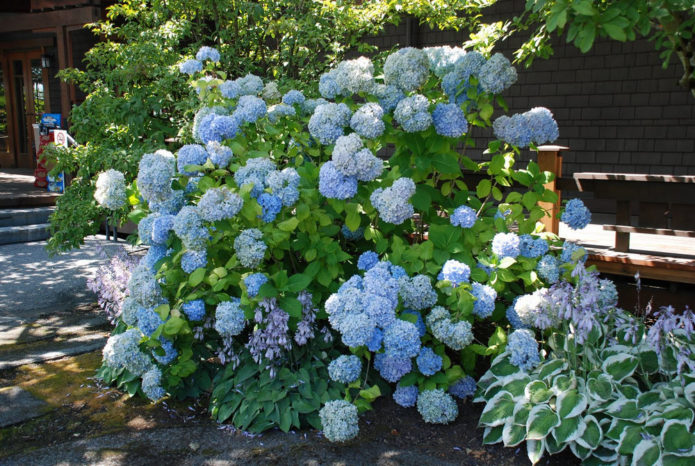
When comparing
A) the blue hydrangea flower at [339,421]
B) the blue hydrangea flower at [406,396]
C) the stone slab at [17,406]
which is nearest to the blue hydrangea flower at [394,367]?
the blue hydrangea flower at [406,396]

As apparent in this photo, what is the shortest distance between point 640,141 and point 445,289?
5.19 m

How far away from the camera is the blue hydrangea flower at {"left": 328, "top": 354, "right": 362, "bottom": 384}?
307 centimetres

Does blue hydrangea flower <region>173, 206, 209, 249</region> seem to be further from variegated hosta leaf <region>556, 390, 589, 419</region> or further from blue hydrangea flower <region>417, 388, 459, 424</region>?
variegated hosta leaf <region>556, 390, 589, 419</region>

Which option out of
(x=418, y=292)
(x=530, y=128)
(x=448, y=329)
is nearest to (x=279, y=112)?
(x=418, y=292)

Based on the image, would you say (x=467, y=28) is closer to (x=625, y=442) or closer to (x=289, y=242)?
(x=289, y=242)

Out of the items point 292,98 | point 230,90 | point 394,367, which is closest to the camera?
point 394,367

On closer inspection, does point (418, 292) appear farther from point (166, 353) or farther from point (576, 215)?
point (166, 353)

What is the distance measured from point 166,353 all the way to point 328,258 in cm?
99

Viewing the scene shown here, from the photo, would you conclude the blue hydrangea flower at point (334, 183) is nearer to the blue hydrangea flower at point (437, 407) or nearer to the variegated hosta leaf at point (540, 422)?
the blue hydrangea flower at point (437, 407)

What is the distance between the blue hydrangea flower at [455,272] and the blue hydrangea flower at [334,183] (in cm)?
63

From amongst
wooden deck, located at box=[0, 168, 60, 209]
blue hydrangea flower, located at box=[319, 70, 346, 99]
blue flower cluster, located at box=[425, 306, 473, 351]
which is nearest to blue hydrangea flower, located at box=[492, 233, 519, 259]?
blue flower cluster, located at box=[425, 306, 473, 351]

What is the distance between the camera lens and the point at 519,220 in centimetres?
363

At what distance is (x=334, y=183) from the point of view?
3115 millimetres

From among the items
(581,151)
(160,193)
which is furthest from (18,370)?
(581,151)
